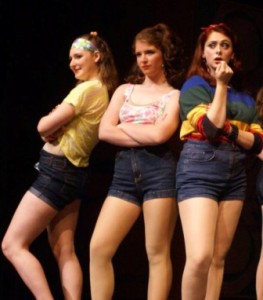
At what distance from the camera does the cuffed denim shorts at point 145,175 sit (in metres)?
3.45

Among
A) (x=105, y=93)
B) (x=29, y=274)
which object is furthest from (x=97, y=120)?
(x=29, y=274)

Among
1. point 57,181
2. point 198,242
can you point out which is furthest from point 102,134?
point 198,242

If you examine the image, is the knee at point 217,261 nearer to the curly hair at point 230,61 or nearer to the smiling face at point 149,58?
the curly hair at point 230,61

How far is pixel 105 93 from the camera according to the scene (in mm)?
3779

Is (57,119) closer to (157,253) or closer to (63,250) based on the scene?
(63,250)

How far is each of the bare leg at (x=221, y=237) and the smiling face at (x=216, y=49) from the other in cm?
64

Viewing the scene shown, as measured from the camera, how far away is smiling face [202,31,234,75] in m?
3.33

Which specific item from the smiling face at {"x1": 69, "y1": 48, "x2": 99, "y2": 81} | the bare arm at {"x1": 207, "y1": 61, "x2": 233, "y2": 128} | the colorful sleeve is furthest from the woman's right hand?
the smiling face at {"x1": 69, "y1": 48, "x2": 99, "y2": 81}

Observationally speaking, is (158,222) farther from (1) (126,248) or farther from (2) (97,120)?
(1) (126,248)

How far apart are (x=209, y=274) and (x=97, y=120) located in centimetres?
101

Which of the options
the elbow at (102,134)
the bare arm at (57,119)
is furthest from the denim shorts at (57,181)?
the elbow at (102,134)

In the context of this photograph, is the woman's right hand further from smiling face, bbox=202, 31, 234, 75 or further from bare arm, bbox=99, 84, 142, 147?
bare arm, bbox=99, 84, 142, 147

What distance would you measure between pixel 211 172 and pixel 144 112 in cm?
51

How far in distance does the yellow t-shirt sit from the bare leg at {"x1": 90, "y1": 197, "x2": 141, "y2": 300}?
0.38 meters
